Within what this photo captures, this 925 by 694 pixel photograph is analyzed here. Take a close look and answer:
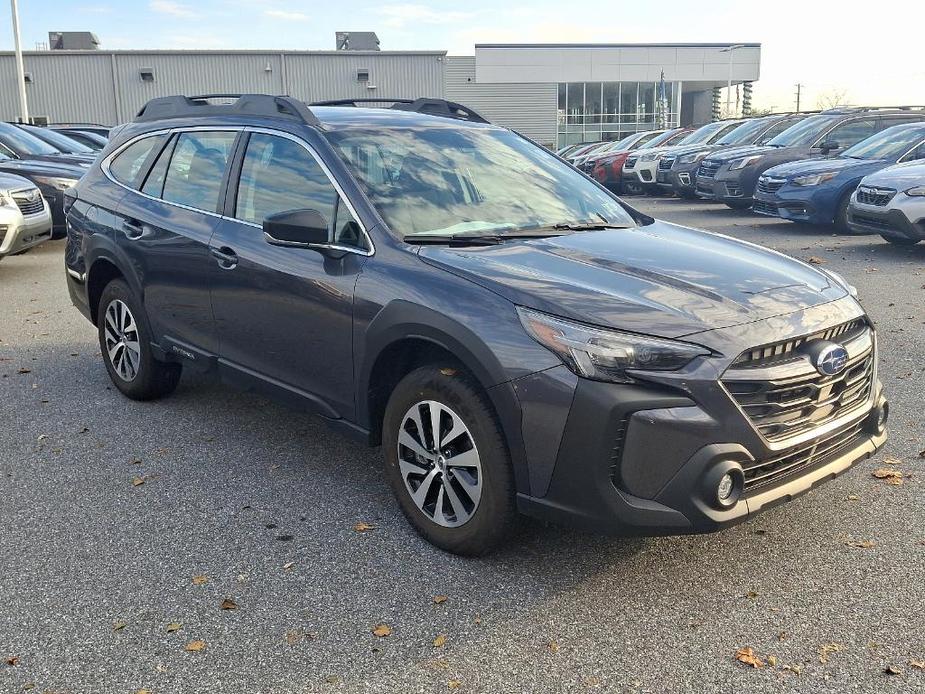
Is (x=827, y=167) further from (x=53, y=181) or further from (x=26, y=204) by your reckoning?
(x=53, y=181)

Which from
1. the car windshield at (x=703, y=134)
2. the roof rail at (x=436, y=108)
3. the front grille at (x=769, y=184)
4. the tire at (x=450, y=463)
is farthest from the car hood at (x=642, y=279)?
the car windshield at (x=703, y=134)

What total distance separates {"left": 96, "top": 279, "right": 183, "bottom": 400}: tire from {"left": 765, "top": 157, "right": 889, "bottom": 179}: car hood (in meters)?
11.2

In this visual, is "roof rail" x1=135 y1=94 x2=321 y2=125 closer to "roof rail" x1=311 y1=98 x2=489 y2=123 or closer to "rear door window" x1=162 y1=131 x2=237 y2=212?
"rear door window" x1=162 y1=131 x2=237 y2=212

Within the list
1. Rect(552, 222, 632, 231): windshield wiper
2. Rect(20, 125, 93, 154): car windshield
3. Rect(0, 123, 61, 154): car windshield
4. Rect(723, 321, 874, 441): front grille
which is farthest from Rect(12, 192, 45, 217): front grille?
Rect(723, 321, 874, 441): front grille

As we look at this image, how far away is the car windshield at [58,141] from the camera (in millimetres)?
16027

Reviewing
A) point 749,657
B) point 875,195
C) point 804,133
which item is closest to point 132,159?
point 749,657

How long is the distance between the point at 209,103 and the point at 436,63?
45.8m

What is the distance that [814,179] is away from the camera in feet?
45.7

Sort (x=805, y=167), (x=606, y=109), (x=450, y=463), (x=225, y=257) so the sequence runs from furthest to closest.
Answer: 1. (x=606, y=109)
2. (x=805, y=167)
3. (x=225, y=257)
4. (x=450, y=463)

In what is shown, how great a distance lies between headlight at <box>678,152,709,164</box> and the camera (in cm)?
2025

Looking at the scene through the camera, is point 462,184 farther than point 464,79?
No

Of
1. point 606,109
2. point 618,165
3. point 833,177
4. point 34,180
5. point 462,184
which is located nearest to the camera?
point 462,184

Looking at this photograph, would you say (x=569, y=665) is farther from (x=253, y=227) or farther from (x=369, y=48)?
(x=369, y=48)

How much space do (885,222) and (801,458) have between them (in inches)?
362
